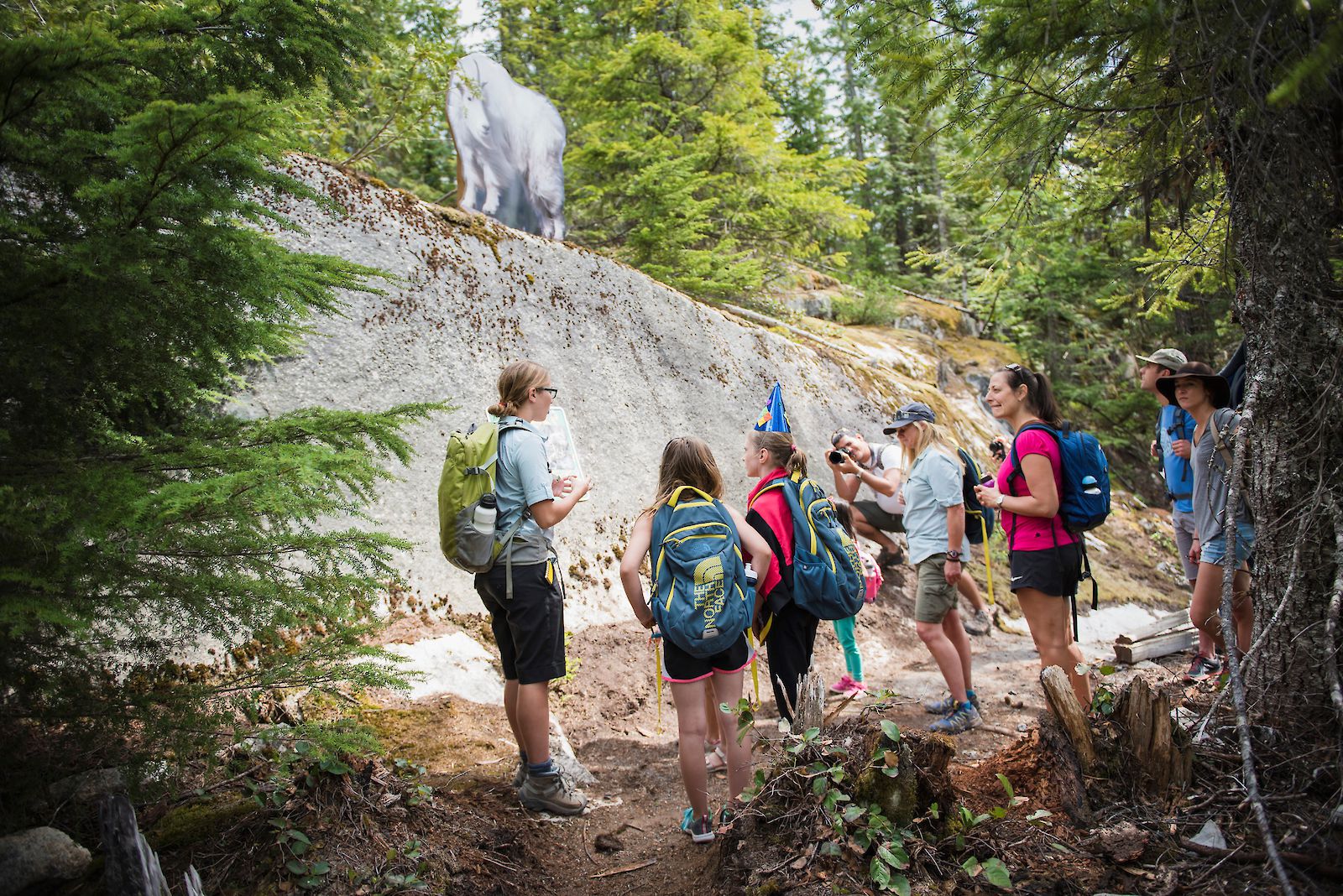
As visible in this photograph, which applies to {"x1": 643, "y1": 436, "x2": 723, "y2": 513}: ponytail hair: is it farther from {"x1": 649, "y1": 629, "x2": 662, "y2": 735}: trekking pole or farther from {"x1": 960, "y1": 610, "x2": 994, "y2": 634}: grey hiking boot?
{"x1": 960, "y1": 610, "x2": 994, "y2": 634}: grey hiking boot

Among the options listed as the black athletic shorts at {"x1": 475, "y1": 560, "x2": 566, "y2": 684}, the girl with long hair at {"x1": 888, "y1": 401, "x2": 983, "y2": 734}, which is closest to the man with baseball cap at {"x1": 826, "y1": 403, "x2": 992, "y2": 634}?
the girl with long hair at {"x1": 888, "y1": 401, "x2": 983, "y2": 734}

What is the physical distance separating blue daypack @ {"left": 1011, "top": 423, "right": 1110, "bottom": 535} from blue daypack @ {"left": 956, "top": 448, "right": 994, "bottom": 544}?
1.14 m

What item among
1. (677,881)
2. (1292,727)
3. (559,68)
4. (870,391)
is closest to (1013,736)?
(1292,727)

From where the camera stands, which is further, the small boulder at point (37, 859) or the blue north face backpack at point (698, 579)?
the blue north face backpack at point (698, 579)

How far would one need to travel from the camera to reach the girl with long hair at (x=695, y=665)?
3.71 meters

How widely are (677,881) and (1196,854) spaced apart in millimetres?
2075

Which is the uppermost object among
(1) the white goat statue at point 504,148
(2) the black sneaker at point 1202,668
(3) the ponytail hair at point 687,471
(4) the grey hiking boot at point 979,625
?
(1) the white goat statue at point 504,148

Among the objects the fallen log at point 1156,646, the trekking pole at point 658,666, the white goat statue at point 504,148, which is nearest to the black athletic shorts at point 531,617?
the trekking pole at point 658,666

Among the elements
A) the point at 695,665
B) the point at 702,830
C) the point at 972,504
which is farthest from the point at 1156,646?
the point at 695,665

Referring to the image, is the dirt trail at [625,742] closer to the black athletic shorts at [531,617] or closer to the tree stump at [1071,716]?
the tree stump at [1071,716]

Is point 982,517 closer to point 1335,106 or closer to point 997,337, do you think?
point 1335,106

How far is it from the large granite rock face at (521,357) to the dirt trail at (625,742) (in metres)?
0.97

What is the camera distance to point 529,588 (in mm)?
4145

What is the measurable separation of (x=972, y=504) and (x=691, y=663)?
3.54 metres
